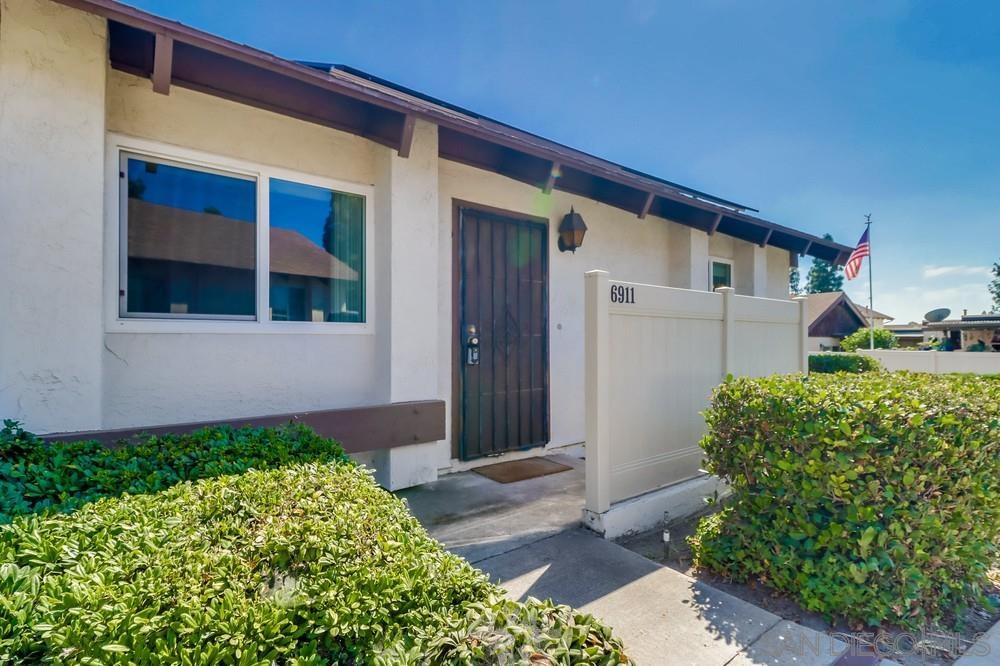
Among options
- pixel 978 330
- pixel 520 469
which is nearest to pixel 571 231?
pixel 520 469

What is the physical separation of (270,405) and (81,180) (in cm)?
192

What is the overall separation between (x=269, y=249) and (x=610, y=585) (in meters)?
3.52

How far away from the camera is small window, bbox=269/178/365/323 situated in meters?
3.94

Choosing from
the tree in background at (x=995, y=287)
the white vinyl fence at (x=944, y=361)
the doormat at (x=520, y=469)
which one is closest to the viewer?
the doormat at (x=520, y=469)

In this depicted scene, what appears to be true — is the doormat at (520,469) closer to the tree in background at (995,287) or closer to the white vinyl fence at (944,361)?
the white vinyl fence at (944,361)

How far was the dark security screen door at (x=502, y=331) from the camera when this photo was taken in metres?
4.95

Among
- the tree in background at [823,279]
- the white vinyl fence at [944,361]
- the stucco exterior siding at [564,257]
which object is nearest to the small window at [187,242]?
the stucco exterior siding at [564,257]

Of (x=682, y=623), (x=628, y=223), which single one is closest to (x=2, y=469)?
(x=682, y=623)

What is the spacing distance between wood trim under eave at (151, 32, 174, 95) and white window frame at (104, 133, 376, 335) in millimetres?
556

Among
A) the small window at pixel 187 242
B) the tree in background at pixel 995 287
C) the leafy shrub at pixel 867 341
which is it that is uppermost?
the tree in background at pixel 995 287

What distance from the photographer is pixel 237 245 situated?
12.2ft

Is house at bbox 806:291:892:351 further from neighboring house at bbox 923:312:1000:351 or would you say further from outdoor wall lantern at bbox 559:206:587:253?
outdoor wall lantern at bbox 559:206:587:253

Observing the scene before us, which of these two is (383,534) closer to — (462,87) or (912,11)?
(462,87)

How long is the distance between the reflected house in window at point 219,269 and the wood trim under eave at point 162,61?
861mm
